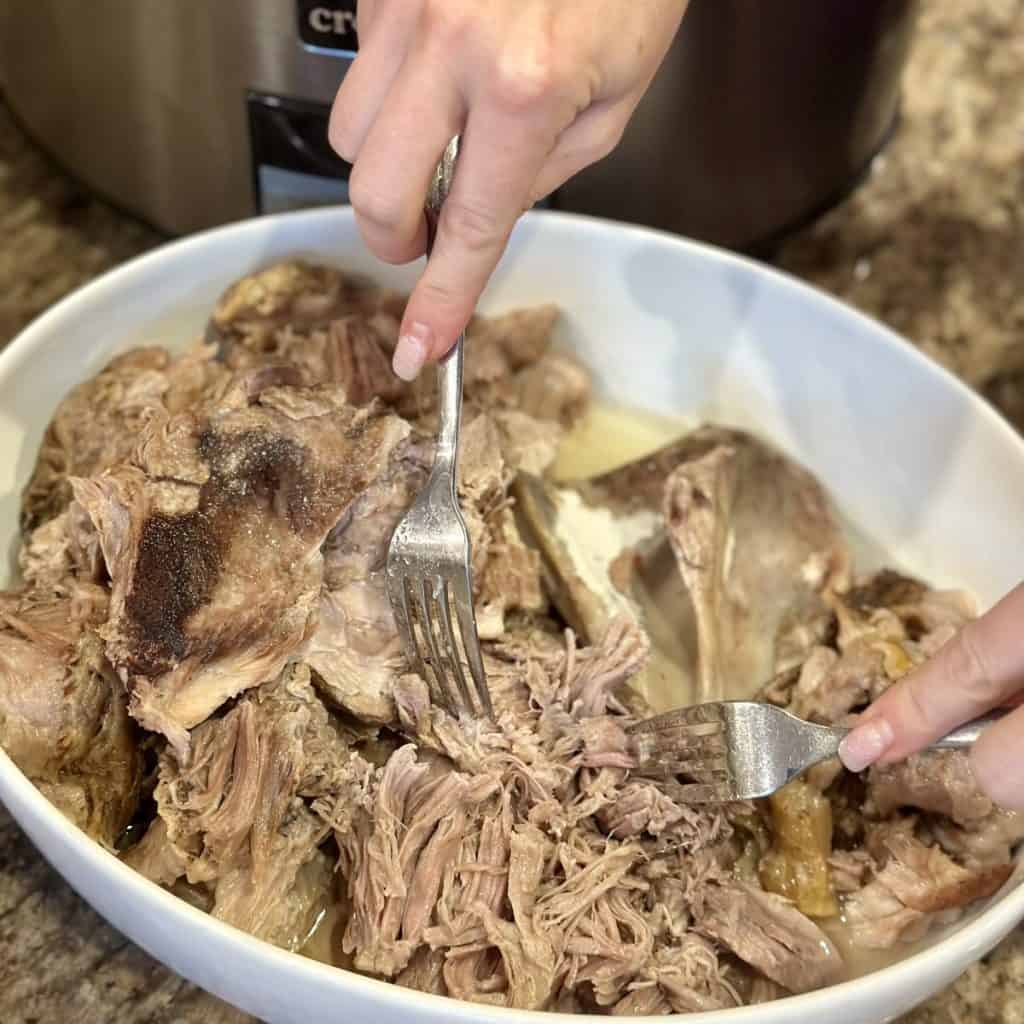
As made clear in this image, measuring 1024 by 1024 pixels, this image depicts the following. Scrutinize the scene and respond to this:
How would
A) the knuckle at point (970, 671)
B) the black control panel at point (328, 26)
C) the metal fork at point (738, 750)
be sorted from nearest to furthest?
the knuckle at point (970, 671) < the metal fork at point (738, 750) < the black control panel at point (328, 26)

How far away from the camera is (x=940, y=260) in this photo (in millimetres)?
1680

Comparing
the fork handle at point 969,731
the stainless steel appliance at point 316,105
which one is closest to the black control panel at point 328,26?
the stainless steel appliance at point 316,105

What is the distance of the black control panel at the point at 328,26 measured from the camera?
119 cm

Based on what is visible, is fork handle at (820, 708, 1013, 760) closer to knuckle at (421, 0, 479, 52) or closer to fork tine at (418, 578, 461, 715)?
fork tine at (418, 578, 461, 715)

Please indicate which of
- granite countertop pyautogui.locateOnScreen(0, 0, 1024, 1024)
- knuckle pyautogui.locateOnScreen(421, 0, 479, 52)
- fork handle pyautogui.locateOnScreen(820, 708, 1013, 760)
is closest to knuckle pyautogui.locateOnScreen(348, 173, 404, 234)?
knuckle pyautogui.locateOnScreen(421, 0, 479, 52)

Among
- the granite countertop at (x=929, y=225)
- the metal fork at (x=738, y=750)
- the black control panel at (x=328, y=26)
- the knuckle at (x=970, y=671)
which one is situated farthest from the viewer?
the granite countertop at (x=929, y=225)

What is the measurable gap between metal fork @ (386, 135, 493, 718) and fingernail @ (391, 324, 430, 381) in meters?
0.09

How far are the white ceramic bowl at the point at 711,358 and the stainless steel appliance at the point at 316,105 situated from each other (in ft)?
0.30

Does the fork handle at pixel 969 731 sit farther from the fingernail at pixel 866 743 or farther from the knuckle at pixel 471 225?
the knuckle at pixel 471 225

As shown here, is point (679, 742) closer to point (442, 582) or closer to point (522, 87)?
point (442, 582)

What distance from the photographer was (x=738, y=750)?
3.28 ft

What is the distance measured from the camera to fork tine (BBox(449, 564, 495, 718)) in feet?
3.41

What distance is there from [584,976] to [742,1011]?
0.17 meters

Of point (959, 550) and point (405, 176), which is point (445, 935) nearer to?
point (405, 176)
